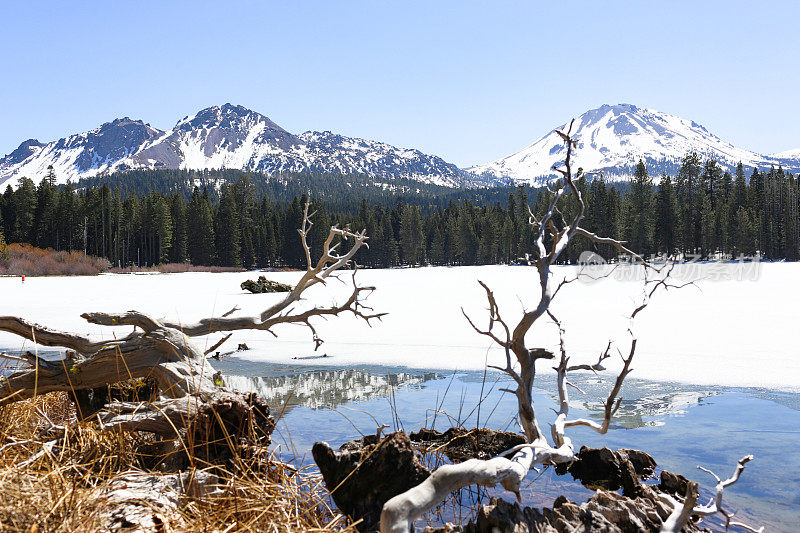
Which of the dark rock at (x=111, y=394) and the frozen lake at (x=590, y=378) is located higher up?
the dark rock at (x=111, y=394)

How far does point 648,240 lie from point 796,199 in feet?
54.8

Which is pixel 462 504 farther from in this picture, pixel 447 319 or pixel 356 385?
pixel 447 319

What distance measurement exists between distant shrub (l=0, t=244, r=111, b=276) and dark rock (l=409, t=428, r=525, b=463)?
4182 cm

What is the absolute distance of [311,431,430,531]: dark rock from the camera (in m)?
3.45

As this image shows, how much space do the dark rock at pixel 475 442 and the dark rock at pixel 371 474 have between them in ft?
5.09

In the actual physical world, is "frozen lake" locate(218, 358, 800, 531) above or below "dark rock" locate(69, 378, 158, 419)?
below

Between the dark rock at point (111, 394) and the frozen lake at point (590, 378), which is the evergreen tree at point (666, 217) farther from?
the dark rock at point (111, 394)

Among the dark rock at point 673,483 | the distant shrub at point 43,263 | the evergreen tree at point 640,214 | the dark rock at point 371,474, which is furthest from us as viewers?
the evergreen tree at point 640,214

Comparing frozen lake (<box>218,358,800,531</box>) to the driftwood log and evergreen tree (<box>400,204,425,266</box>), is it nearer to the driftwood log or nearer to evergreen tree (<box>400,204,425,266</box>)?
the driftwood log

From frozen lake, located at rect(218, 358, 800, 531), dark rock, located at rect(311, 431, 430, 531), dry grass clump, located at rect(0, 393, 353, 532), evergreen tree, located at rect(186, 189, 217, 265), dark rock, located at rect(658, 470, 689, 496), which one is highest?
evergreen tree, located at rect(186, 189, 217, 265)

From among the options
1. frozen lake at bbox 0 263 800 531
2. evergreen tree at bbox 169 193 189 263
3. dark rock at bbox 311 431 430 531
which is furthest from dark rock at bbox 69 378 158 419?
evergreen tree at bbox 169 193 189 263

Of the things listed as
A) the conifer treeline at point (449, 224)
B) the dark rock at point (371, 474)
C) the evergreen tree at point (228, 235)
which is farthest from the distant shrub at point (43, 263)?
the dark rock at point (371, 474)

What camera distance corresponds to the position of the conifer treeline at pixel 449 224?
63.6 m

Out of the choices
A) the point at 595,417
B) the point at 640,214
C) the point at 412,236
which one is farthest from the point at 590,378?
the point at 412,236
